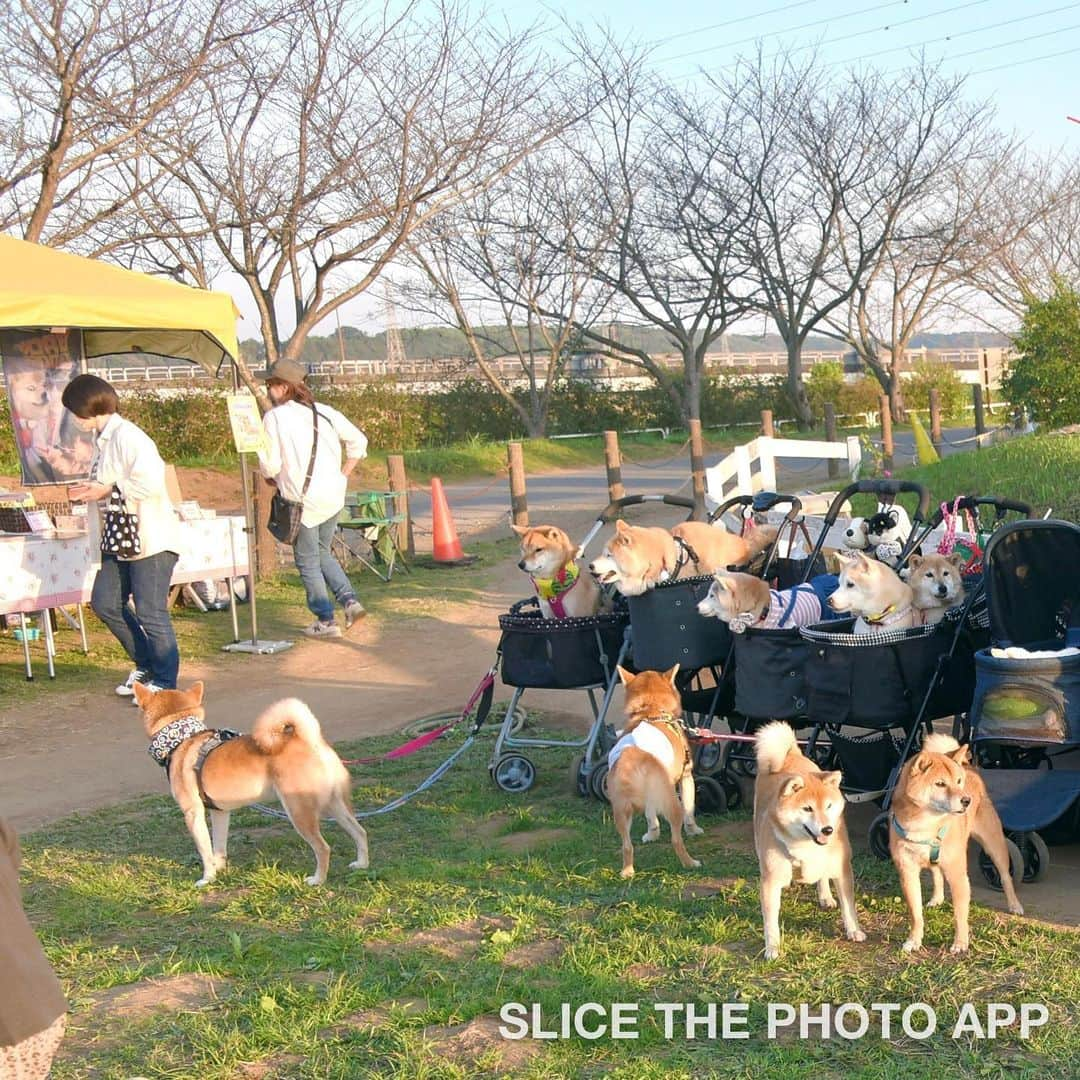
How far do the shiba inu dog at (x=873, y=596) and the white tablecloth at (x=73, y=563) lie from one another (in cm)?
554

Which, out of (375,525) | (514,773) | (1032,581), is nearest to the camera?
(1032,581)

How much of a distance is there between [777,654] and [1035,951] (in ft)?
4.65

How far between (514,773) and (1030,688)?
8.10 feet

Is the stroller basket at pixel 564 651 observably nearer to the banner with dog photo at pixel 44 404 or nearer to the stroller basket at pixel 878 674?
the stroller basket at pixel 878 674

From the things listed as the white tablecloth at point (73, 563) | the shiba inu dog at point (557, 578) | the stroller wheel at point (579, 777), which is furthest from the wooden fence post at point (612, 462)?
the stroller wheel at point (579, 777)

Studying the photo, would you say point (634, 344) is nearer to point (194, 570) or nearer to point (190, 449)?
point (190, 449)

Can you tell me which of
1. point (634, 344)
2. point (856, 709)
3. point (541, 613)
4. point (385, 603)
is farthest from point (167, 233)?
point (634, 344)

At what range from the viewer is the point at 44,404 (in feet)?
32.6

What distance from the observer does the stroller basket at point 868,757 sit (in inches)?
184

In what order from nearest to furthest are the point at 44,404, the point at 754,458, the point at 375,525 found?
the point at 44,404 < the point at 754,458 < the point at 375,525

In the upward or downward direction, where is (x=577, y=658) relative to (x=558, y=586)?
downward

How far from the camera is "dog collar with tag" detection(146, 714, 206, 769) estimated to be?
16.0 feet

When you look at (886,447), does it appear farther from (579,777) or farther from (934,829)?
(934,829)

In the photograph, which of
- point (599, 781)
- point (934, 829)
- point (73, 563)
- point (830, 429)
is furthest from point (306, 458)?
point (830, 429)
